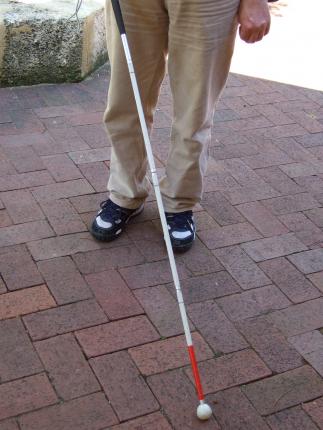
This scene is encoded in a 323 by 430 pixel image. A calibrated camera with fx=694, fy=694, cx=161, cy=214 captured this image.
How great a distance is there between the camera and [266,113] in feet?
16.2

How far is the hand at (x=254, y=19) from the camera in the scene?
2.76m

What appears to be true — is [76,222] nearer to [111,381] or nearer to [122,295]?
[122,295]

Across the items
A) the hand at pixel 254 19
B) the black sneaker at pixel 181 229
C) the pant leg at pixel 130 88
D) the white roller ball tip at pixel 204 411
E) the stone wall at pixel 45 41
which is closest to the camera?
the white roller ball tip at pixel 204 411

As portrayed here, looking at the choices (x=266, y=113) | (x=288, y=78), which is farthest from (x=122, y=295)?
(x=288, y=78)

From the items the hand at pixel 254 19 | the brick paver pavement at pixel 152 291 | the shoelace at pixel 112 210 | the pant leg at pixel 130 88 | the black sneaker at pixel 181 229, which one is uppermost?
the hand at pixel 254 19

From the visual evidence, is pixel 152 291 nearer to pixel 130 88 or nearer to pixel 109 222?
pixel 109 222

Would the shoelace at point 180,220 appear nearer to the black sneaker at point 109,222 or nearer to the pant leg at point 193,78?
the pant leg at point 193,78

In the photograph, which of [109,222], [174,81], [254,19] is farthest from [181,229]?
[254,19]

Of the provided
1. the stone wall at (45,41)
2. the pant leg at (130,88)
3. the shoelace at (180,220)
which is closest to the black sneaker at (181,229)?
the shoelace at (180,220)

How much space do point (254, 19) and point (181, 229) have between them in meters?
1.07

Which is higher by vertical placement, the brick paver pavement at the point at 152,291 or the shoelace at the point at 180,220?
the shoelace at the point at 180,220

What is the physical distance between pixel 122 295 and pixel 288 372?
781mm

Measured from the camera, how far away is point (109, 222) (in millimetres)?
3344

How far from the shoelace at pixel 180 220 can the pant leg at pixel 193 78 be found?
3 centimetres
